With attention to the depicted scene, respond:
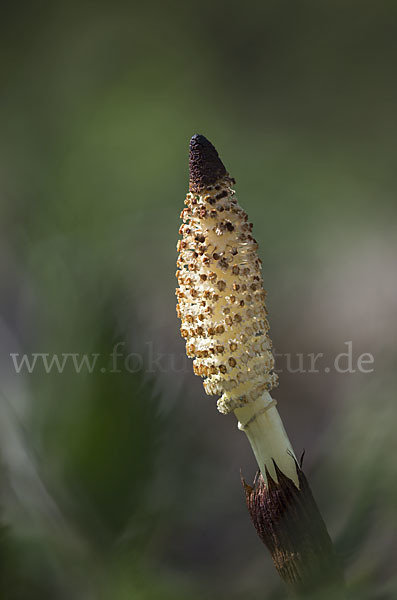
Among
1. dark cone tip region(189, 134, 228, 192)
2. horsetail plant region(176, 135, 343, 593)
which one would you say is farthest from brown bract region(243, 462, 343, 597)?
dark cone tip region(189, 134, 228, 192)

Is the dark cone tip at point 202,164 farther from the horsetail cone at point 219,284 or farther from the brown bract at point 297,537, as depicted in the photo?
the brown bract at point 297,537

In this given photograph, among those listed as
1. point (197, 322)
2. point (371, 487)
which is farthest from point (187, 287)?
point (371, 487)

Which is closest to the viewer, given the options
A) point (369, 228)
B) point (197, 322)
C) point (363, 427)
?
point (197, 322)

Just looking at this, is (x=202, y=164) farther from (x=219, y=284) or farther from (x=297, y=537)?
(x=297, y=537)

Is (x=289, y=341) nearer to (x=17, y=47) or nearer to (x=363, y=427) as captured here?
(x=363, y=427)

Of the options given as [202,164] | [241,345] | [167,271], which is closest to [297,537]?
[241,345]

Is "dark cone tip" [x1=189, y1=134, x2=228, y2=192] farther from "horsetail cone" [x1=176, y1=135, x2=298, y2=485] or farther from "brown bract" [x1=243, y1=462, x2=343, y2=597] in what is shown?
"brown bract" [x1=243, y1=462, x2=343, y2=597]
